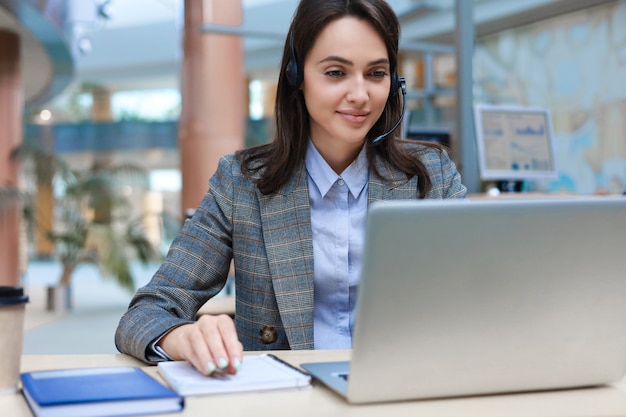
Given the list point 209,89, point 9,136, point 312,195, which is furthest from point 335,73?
point 9,136

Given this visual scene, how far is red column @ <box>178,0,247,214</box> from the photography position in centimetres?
762

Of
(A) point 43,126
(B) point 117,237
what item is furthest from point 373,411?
(A) point 43,126

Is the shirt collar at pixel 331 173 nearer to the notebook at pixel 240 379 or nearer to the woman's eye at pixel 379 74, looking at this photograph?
the woman's eye at pixel 379 74

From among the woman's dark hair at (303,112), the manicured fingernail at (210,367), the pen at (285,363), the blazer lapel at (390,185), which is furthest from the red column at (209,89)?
the manicured fingernail at (210,367)

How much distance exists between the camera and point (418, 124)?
28.5 ft

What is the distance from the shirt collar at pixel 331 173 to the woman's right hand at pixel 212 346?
0.62 meters

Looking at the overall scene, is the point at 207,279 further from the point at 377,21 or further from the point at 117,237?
the point at 117,237

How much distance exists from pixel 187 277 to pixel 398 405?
0.69 meters

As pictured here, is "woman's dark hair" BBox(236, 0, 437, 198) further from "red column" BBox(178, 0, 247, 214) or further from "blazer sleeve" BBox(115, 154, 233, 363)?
"red column" BBox(178, 0, 247, 214)

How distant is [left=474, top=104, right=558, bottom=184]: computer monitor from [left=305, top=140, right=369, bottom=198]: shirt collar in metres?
2.91

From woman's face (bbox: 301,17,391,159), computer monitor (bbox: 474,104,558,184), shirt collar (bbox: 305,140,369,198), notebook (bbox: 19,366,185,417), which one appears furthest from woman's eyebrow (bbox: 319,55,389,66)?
computer monitor (bbox: 474,104,558,184)

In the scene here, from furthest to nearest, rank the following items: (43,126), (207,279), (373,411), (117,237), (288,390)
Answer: (43,126) → (117,237) → (207,279) → (288,390) → (373,411)

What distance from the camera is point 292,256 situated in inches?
60.0

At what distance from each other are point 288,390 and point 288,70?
0.91 m
